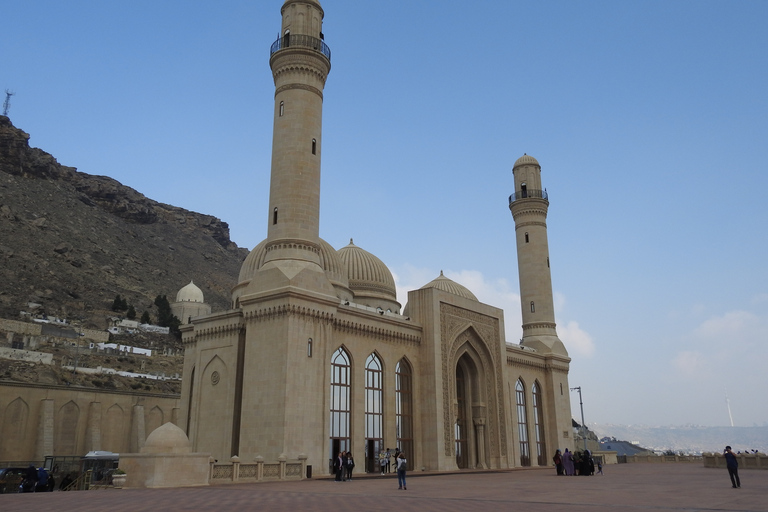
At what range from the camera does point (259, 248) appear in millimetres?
30031

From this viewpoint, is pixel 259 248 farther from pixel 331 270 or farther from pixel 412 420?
pixel 412 420

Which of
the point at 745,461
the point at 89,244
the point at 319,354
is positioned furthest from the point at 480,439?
the point at 89,244

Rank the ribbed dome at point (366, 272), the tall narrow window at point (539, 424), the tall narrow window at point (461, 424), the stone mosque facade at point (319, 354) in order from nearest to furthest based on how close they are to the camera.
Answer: the stone mosque facade at point (319, 354)
the tall narrow window at point (461, 424)
the ribbed dome at point (366, 272)
the tall narrow window at point (539, 424)

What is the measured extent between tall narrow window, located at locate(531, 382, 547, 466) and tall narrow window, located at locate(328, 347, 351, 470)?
52.6 feet

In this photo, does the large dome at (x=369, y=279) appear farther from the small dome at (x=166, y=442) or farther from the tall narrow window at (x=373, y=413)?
the small dome at (x=166, y=442)

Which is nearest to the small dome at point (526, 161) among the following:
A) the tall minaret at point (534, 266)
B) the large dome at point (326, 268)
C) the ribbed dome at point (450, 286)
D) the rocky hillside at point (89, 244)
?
the tall minaret at point (534, 266)

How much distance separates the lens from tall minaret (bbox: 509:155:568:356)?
1559 inches

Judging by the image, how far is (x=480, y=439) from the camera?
31891 millimetres

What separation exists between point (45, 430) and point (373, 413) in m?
25.9

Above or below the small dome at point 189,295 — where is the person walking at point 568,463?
below

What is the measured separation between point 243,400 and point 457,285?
1942 centimetres

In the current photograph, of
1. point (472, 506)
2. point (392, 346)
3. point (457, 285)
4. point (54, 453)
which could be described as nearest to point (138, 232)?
point (54, 453)

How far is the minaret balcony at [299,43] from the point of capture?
2722 cm

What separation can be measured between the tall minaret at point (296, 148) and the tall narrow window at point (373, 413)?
180 inches
